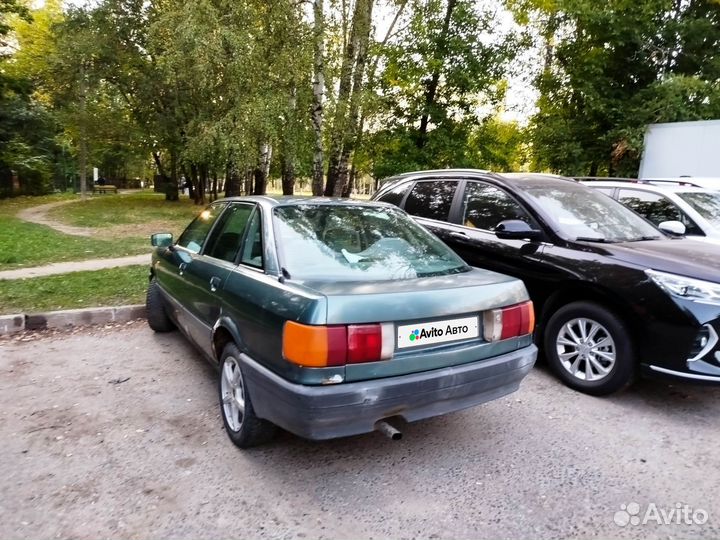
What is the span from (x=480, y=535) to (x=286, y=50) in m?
12.9

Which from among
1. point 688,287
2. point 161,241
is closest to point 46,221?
point 161,241

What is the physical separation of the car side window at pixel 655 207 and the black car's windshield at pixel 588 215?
5.18 feet

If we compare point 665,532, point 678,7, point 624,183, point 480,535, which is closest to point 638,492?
point 665,532

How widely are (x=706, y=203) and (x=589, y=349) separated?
12.1 feet

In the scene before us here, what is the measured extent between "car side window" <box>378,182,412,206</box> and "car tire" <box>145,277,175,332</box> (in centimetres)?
296

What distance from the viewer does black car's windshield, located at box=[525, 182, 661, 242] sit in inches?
169

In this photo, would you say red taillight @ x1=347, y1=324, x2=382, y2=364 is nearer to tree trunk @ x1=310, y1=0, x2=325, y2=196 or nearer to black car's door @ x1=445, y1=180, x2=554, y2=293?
black car's door @ x1=445, y1=180, x2=554, y2=293

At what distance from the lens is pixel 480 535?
2309 mm

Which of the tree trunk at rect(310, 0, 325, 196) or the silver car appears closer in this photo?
the silver car

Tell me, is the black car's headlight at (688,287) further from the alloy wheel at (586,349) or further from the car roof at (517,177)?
the car roof at (517,177)

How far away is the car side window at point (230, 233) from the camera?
136 inches

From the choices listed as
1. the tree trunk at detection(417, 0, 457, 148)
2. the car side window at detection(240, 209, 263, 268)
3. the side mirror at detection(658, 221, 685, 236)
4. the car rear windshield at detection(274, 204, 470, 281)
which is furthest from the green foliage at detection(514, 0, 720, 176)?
the car side window at detection(240, 209, 263, 268)

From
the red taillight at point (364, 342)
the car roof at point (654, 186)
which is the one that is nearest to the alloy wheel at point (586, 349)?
the red taillight at point (364, 342)

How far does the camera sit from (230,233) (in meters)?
3.62
